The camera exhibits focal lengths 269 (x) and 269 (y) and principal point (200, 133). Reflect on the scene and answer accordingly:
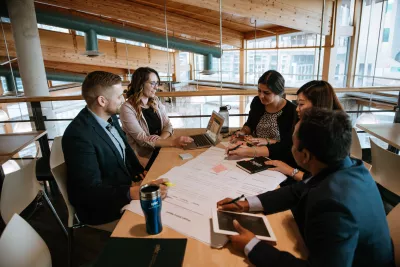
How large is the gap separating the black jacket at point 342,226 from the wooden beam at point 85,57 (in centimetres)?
625

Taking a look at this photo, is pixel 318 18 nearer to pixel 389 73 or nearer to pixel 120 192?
pixel 389 73

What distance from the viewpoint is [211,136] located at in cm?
194

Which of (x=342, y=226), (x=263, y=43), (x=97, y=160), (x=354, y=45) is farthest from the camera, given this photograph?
(x=263, y=43)

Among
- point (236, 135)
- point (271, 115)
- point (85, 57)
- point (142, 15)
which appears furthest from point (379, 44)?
point (85, 57)

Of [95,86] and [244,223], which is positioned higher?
[95,86]

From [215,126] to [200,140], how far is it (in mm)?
148

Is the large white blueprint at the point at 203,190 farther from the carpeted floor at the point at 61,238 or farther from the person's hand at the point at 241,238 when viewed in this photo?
the carpeted floor at the point at 61,238

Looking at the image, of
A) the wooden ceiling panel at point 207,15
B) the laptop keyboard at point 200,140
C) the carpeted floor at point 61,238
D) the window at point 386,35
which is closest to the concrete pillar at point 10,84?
the wooden ceiling panel at point 207,15

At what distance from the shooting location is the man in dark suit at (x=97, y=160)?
123 cm

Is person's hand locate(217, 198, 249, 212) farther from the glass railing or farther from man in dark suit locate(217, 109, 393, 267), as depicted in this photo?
the glass railing

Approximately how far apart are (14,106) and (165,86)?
13.5 feet

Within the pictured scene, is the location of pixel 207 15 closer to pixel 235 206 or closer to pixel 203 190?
pixel 203 190

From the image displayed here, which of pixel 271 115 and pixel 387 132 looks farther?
pixel 387 132

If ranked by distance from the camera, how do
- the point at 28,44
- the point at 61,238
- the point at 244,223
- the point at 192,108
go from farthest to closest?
the point at 192,108 → the point at 28,44 → the point at 61,238 → the point at 244,223
